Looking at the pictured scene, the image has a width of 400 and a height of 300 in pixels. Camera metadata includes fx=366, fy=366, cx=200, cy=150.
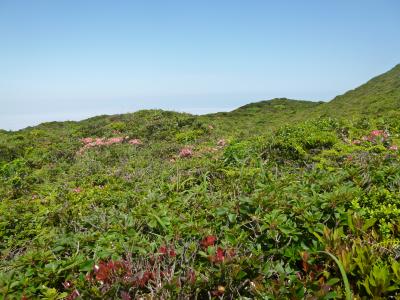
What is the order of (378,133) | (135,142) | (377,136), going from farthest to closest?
(135,142) < (378,133) < (377,136)

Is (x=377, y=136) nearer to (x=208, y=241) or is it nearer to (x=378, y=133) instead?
(x=378, y=133)

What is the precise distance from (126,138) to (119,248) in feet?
48.2

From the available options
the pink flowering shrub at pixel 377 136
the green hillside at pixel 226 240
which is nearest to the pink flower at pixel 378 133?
the pink flowering shrub at pixel 377 136

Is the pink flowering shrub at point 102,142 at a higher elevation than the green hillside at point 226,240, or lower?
higher

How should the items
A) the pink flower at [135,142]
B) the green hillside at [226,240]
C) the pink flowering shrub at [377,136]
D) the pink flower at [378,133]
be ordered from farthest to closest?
the pink flower at [135,142] < the pink flower at [378,133] < the pink flowering shrub at [377,136] < the green hillside at [226,240]

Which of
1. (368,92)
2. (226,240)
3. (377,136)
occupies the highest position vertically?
(368,92)

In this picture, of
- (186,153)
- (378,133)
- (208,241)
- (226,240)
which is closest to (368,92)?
(186,153)

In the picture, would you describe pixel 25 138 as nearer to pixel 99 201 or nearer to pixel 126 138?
pixel 126 138

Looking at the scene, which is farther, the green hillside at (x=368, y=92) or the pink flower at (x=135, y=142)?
the green hillside at (x=368, y=92)

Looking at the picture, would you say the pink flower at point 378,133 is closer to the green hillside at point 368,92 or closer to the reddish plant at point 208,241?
the reddish plant at point 208,241

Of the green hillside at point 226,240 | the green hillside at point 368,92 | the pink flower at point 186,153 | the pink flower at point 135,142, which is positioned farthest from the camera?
the green hillside at point 368,92

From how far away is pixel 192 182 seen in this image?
713 centimetres

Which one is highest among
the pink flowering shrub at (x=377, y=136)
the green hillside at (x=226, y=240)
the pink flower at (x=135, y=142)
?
the pink flowering shrub at (x=377, y=136)

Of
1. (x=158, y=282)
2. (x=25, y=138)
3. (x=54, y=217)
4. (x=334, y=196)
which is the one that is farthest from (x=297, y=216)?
(x=25, y=138)
